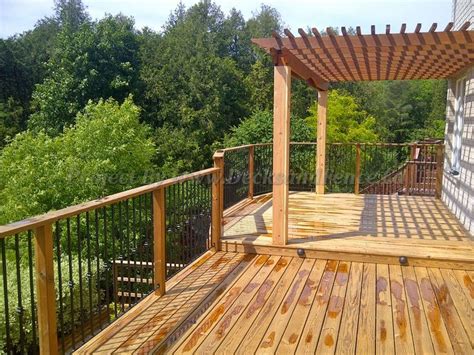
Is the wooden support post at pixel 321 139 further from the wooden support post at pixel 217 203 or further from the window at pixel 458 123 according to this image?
the wooden support post at pixel 217 203

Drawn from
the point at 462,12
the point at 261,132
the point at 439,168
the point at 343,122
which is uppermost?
the point at 462,12

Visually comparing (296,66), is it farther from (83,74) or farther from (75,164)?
(83,74)

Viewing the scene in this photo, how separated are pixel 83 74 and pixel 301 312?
60.2 feet

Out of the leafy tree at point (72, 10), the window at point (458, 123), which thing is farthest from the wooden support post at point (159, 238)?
the leafy tree at point (72, 10)

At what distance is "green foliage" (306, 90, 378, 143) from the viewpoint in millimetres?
20391

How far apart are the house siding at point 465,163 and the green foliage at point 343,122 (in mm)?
13031

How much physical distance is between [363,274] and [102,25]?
19.4m

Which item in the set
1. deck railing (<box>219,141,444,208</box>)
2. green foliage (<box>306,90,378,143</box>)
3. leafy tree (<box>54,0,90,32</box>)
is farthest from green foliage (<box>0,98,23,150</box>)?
leafy tree (<box>54,0,90,32</box>)

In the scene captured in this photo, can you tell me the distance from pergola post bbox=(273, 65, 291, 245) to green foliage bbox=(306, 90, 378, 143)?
1593cm

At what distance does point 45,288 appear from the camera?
2.11 m

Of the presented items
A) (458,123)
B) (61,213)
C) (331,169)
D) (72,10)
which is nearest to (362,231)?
(458,123)

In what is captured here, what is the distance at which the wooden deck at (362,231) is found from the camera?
4.37 metres

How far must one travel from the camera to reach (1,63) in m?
20.7

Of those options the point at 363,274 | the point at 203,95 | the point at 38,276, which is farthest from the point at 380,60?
the point at 203,95
